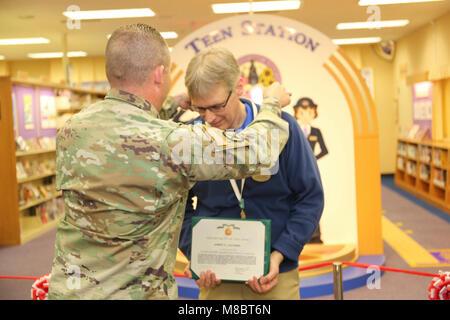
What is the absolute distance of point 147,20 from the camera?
30.1 feet

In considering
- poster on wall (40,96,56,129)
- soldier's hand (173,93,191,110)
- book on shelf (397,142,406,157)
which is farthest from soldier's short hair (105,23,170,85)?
book on shelf (397,142,406,157)

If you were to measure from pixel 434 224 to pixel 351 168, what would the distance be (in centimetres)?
→ 227

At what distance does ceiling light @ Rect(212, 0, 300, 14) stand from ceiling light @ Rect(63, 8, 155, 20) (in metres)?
1.20

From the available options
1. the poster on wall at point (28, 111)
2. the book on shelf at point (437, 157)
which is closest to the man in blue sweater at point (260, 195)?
the poster on wall at point (28, 111)

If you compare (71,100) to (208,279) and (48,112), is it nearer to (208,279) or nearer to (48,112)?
(48,112)

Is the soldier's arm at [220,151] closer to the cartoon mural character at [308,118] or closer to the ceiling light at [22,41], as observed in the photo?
the cartoon mural character at [308,118]

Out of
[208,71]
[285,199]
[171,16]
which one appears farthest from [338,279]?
[171,16]

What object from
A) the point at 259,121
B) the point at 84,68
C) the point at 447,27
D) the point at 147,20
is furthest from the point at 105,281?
the point at 84,68

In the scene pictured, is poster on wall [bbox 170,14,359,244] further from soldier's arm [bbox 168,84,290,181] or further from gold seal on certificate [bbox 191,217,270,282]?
soldier's arm [bbox 168,84,290,181]

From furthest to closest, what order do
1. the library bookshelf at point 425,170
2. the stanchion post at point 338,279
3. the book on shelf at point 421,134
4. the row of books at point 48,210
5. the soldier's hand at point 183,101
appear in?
the book on shelf at point 421,134 < the library bookshelf at point 425,170 < the row of books at point 48,210 < the stanchion post at point 338,279 < the soldier's hand at point 183,101

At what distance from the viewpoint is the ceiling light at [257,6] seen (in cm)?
823

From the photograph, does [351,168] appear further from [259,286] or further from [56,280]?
[56,280]

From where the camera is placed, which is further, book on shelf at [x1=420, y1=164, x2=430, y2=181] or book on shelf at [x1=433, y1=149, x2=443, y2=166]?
book on shelf at [x1=420, y1=164, x2=430, y2=181]

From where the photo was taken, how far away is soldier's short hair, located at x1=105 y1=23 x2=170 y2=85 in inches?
53.7
